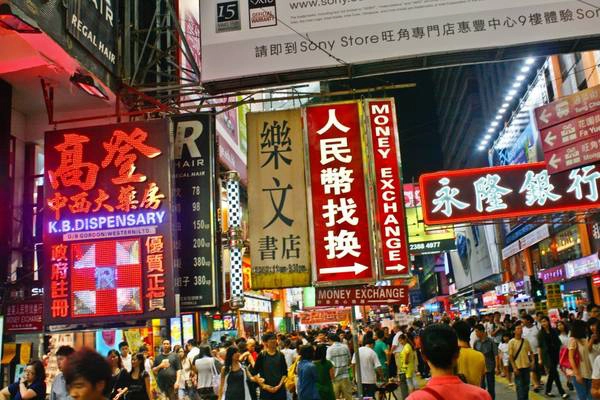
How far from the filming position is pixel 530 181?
1912cm

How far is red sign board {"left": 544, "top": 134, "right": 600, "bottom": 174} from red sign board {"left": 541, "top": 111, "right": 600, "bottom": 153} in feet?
0.25

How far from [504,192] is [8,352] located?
15.0m

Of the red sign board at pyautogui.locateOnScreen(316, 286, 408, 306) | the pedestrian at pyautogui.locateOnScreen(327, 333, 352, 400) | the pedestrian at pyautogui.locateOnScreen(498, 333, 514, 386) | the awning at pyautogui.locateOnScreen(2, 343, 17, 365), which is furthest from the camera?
the pedestrian at pyautogui.locateOnScreen(498, 333, 514, 386)

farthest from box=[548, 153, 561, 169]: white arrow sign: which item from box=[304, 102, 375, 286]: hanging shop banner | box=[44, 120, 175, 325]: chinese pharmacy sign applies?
box=[44, 120, 175, 325]: chinese pharmacy sign

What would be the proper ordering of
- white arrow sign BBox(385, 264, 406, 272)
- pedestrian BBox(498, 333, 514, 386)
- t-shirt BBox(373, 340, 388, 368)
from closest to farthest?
white arrow sign BBox(385, 264, 406, 272)
t-shirt BBox(373, 340, 388, 368)
pedestrian BBox(498, 333, 514, 386)

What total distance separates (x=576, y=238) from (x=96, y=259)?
26.1 meters

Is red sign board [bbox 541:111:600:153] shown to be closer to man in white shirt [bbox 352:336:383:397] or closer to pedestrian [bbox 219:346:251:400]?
man in white shirt [bbox 352:336:383:397]

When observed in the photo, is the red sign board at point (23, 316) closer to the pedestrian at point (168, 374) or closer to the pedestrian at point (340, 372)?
the pedestrian at point (168, 374)

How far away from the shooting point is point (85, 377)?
3164mm

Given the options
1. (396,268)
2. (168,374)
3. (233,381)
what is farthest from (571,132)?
(168,374)

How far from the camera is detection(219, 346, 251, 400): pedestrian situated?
853 cm

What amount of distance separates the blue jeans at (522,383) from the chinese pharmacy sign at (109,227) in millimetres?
7616

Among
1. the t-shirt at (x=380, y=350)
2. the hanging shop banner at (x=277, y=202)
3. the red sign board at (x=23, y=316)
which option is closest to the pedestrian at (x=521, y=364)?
the t-shirt at (x=380, y=350)

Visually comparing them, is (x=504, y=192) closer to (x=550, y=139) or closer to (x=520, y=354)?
(x=520, y=354)
